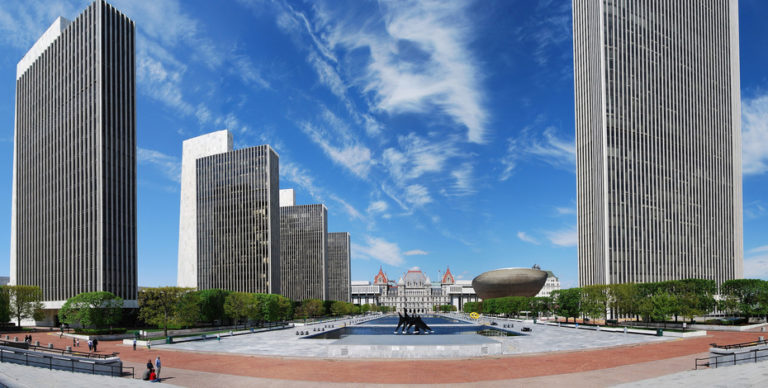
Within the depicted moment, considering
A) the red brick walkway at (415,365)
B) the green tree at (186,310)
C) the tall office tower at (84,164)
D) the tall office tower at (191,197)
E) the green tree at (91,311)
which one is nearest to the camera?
the red brick walkway at (415,365)

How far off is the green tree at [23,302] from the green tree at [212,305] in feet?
103

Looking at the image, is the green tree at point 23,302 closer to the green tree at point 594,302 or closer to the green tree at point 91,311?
the green tree at point 91,311

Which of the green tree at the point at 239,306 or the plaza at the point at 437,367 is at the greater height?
the plaza at the point at 437,367

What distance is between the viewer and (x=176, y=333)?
8112 cm

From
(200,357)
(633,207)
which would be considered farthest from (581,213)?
(200,357)

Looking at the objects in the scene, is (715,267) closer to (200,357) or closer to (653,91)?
(653,91)

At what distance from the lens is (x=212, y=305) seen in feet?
325

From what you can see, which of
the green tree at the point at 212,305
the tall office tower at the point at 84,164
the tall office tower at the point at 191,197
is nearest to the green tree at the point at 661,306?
the green tree at the point at 212,305

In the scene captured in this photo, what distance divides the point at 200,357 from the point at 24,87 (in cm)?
11684

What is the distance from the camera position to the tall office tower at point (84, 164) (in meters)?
110

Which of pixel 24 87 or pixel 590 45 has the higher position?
pixel 590 45

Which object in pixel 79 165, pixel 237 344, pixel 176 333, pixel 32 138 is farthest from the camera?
pixel 32 138

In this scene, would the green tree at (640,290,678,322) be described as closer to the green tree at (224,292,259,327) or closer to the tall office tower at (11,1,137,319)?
the green tree at (224,292,259,327)

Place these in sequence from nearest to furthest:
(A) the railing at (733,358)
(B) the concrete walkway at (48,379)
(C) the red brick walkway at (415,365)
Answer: (B) the concrete walkway at (48,379) → (C) the red brick walkway at (415,365) → (A) the railing at (733,358)
